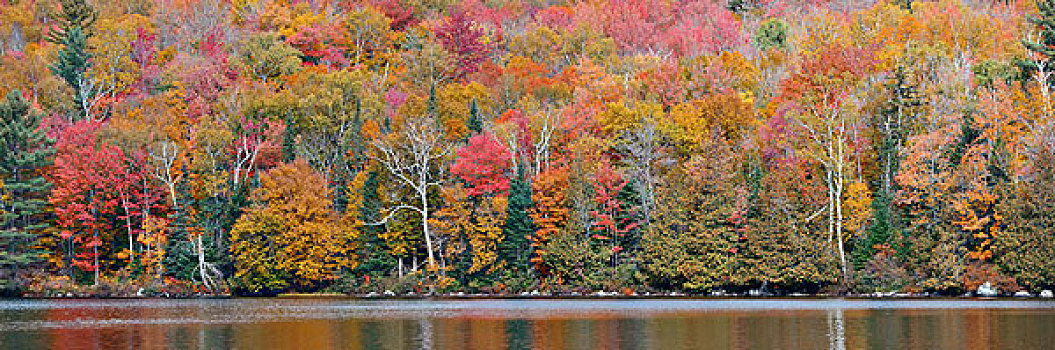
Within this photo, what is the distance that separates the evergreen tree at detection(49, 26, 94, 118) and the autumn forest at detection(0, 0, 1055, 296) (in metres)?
1.44

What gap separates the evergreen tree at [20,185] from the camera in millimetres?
101625

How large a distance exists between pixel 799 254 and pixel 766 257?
6.99 ft

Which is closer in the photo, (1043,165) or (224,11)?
(1043,165)

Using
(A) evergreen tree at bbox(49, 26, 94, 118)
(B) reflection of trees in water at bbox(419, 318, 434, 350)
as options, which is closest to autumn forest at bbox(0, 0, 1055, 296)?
(A) evergreen tree at bbox(49, 26, 94, 118)

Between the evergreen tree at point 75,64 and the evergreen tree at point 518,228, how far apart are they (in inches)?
2089

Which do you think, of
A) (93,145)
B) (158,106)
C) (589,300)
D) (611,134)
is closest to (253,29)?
(158,106)

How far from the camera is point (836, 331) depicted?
177 ft

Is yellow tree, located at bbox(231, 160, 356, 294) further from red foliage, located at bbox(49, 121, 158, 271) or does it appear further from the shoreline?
red foliage, located at bbox(49, 121, 158, 271)

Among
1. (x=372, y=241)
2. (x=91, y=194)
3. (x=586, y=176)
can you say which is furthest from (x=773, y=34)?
(x=91, y=194)

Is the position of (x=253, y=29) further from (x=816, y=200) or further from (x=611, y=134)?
(x=816, y=200)

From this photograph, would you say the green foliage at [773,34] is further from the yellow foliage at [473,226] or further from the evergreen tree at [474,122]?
the yellow foliage at [473,226]

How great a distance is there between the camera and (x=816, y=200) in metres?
95.2

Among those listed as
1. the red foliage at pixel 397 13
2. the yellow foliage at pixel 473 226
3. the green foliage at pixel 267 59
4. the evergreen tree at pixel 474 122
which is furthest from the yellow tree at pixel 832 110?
the red foliage at pixel 397 13

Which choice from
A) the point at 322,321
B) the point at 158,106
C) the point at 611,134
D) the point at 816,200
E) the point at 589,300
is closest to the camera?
the point at 322,321
